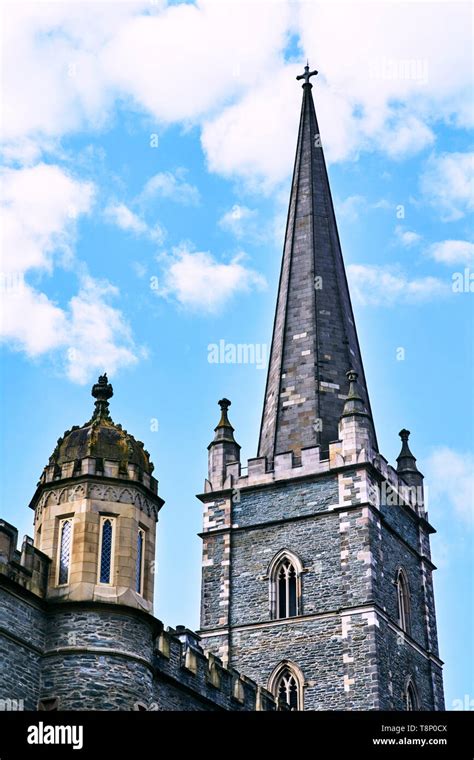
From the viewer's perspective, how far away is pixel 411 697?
3803cm

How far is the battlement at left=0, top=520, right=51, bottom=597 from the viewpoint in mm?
20906

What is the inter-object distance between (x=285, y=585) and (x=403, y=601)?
4.07m

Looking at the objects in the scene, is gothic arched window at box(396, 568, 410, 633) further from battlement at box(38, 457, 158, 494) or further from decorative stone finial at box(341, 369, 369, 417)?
battlement at box(38, 457, 158, 494)

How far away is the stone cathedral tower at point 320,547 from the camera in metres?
36.6

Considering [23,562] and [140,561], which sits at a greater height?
[140,561]

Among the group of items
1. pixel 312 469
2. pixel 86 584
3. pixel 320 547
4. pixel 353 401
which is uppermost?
pixel 353 401

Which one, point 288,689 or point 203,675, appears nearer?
point 203,675

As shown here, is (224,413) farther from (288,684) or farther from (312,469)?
(288,684)

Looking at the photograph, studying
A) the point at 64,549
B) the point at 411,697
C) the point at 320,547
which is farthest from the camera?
the point at 320,547

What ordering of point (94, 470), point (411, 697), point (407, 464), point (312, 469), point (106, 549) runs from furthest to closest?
point (407, 464) < point (312, 469) < point (411, 697) < point (94, 470) < point (106, 549)

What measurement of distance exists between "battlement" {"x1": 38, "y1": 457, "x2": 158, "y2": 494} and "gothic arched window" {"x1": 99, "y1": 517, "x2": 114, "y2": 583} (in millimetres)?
849

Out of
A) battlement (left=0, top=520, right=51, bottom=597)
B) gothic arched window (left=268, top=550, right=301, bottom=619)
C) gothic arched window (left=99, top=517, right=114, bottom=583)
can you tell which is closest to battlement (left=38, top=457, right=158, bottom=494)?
gothic arched window (left=99, top=517, right=114, bottom=583)

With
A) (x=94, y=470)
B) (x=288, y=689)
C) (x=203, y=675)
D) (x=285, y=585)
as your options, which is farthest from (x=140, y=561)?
(x=285, y=585)

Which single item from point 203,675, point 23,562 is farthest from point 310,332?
point 23,562
